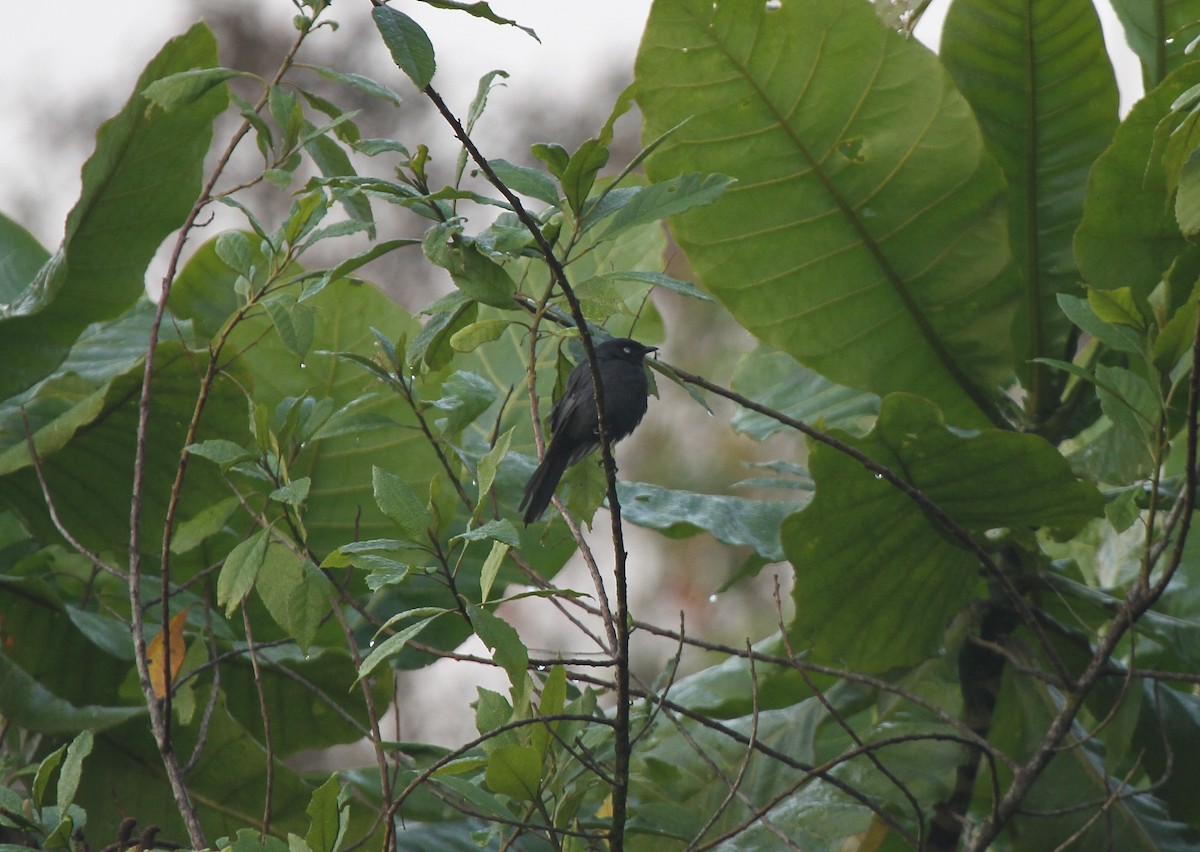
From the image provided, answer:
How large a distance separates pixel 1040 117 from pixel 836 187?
38 cm

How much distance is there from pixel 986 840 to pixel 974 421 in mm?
1031

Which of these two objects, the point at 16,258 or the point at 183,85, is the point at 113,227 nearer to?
the point at 16,258

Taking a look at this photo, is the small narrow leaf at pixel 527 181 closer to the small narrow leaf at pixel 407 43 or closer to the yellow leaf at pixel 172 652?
the small narrow leaf at pixel 407 43

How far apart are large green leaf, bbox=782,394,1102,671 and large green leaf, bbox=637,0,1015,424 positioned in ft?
1.27

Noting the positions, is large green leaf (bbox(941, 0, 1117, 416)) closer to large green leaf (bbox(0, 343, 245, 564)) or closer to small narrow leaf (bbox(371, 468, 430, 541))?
small narrow leaf (bbox(371, 468, 430, 541))

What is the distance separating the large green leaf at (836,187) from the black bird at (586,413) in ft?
0.90

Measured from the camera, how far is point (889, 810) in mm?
1721

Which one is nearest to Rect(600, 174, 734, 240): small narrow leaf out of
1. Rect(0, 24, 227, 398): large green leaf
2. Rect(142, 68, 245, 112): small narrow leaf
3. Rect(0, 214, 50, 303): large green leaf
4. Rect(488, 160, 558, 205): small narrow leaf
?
Rect(488, 160, 558, 205): small narrow leaf

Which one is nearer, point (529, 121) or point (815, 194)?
point (815, 194)

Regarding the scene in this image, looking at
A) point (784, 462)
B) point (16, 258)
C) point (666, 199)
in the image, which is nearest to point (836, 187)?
point (784, 462)

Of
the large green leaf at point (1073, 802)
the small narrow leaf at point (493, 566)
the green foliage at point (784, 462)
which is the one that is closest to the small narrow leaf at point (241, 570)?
the green foliage at point (784, 462)

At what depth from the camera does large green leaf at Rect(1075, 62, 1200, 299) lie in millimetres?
1769

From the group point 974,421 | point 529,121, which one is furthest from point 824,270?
point 529,121

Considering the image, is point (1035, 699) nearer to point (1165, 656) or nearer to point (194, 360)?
point (1165, 656)
